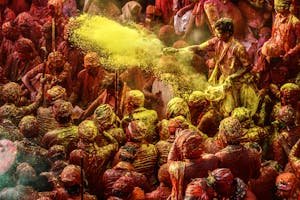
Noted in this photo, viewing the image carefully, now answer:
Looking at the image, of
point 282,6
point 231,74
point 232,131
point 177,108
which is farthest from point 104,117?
point 282,6

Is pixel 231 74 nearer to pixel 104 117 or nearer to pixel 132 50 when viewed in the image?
pixel 104 117

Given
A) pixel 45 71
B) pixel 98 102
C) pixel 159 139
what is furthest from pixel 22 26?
pixel 159 139

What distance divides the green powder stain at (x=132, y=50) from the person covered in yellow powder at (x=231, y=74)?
2.04 ft

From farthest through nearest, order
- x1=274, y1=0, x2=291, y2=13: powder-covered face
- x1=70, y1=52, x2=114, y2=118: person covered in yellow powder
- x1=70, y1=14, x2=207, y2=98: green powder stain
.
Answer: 1. x1=70, y1=52, x2=114, y2=118: person covered in yellow powder
2. x1=70, y1=14, x2=207, y2=98: green powder stain
3. x1=274, y1=0, x2=291, y2=13: powder-covered face

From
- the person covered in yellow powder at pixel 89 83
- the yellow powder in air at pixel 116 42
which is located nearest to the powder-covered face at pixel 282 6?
the yellow powder in air at pixel 116 42

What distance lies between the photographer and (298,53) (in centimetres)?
1609

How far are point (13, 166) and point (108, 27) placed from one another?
467 centimetres

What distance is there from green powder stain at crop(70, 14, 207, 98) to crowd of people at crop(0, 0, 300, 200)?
0.37 ft

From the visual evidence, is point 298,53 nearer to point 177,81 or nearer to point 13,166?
point 177,81

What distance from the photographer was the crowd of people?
13.6 meters

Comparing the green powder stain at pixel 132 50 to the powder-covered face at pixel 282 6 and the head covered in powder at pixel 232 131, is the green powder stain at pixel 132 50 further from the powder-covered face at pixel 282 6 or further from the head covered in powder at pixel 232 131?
the head covered in powder at pixel 232 131

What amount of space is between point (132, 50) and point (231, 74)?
229 cm

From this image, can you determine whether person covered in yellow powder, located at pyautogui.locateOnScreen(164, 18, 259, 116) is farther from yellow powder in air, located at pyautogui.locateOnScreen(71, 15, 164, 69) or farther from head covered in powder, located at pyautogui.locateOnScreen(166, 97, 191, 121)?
yellow powder in air, located at pyautogui.locateOnScreen(71, 15, 164, 69)

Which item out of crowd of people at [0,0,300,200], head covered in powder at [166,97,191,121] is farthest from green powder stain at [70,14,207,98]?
head covered in powder at [166,97,191,121]
